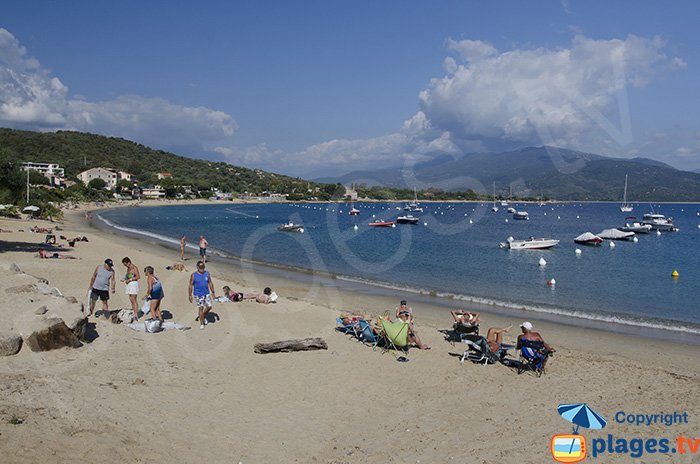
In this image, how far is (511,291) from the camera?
→ 2230cm

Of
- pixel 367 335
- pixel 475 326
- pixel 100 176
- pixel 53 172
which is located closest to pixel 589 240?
pixel 475 326

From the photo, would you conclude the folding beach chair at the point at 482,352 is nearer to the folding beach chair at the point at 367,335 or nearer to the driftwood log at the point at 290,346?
the folding beach chair at the point at 367,335

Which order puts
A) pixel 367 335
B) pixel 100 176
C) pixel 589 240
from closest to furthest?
1. pixel 367 335
2. pixel 589 240
3. pixel 100 176

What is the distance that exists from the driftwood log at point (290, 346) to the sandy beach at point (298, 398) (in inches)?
5.8

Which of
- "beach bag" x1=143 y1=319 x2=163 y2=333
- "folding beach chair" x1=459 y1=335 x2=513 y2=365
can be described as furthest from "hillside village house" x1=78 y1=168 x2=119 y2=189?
"folding beach chair" x1=459 y1=335 x2=513 y2=365

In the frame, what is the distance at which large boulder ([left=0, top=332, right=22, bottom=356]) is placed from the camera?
26.0 feet

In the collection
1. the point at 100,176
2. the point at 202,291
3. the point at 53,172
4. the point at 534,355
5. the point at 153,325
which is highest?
the point at 53,172

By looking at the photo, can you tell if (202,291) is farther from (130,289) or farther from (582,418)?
(582,418)

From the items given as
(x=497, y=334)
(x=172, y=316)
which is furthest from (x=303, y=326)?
(x=497, y=334)

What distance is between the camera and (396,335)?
11.0 meters

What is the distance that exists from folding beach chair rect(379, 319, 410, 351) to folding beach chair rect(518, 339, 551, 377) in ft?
7.95

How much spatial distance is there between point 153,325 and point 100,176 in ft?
416

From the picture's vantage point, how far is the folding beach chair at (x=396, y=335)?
431 inches

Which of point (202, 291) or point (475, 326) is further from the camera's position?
point (475, 326)
